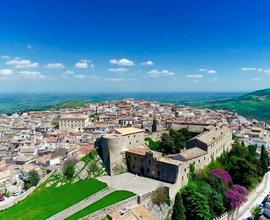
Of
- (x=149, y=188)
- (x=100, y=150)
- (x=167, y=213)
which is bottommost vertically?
(x=167, y=213)

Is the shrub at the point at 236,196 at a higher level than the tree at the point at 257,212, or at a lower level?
higher

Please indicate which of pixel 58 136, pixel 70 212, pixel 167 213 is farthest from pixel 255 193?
pixel 58 136

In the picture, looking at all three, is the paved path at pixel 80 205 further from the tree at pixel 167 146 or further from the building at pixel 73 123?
the building at pixel 73 123

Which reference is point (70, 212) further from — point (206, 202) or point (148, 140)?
point (148, 140)

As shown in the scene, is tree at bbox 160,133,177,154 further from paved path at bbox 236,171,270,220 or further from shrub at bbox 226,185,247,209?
paved path at bbox 236,171,270,220

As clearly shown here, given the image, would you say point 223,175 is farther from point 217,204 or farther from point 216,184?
point 217,204

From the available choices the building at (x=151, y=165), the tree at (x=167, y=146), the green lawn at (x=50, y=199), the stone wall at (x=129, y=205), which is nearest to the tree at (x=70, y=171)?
the green lawn at (x=50, y=199)

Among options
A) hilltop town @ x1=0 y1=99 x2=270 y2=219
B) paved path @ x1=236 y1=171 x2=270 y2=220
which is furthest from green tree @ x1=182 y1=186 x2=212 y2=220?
paved path @ x1=236 y1=171 x2=270 y2=220
